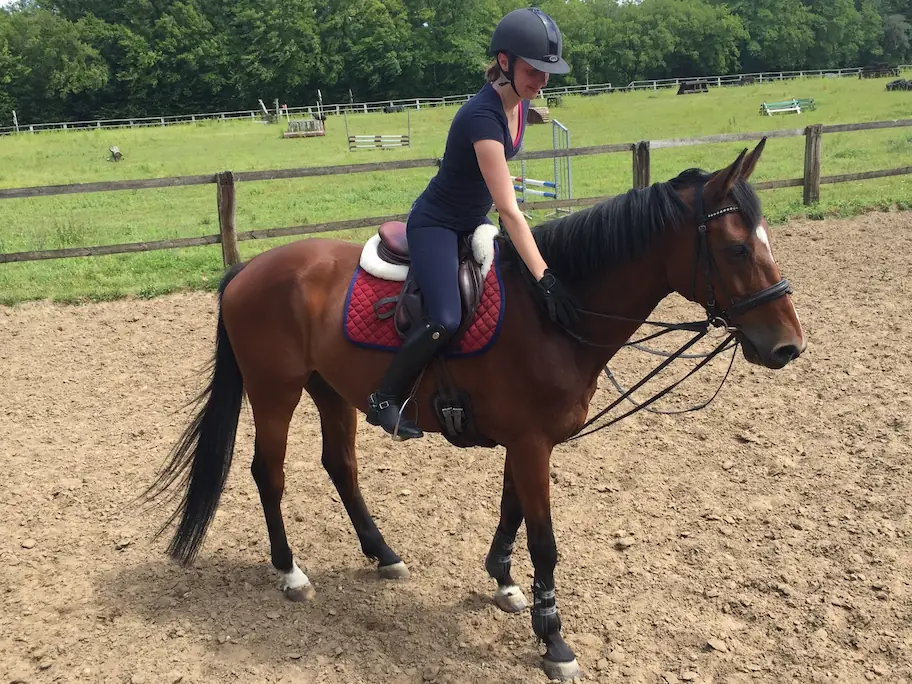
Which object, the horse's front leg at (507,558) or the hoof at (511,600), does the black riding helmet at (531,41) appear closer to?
the horse's front leg at (507,558)

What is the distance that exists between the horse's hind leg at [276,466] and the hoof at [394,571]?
38 cm

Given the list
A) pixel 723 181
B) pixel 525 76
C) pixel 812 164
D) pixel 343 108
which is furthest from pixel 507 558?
pixel 343 108

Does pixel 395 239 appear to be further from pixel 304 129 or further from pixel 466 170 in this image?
pixel 304 129

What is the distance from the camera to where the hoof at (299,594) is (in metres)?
3.70

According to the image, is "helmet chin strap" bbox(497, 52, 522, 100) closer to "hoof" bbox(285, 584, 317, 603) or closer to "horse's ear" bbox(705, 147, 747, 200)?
"horse's ear" bbox(705, 147, 747, 200)

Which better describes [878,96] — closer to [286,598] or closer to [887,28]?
[286,598]

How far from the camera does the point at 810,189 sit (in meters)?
12.1

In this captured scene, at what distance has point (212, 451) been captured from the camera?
12.7ft

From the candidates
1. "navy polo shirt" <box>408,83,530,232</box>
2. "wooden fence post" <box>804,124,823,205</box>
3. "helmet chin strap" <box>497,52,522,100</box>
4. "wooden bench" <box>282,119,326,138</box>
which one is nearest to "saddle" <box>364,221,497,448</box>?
"navy polo shirt" <box>408,83,530,232</box>

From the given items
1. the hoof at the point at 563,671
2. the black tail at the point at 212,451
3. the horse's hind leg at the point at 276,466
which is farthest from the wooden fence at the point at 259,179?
the hoof at the point at 563,671

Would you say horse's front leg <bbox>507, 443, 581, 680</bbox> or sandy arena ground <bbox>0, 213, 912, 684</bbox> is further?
sandy arena ground <bbox>0, 213, 912, 684</bbox>

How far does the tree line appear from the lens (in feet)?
219

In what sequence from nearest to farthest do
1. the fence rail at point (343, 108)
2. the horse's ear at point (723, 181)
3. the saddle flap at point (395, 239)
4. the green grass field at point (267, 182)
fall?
1. the horse's ear at point (723, 181)
2. the saddle flap at point (395, 239)
3. the green grass field at point (267, 182)
4. the fence rail at point (343, 108)

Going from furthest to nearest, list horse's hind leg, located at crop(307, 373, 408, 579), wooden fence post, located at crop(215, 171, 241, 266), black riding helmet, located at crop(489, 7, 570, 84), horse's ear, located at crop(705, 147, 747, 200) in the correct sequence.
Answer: wooden fence post, located at crop(215, 171, 241, 266), horse's hind leg, located at crop(307, 373, 408, 579), black riding helmet, located at crop(489, 7, 570, 84), horse's ear, located at crop(705, 147, 747, 200)
